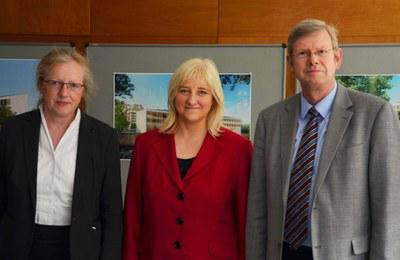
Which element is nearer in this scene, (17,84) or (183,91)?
(183,91)

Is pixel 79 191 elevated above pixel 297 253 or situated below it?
above

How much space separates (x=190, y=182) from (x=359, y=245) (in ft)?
2.36

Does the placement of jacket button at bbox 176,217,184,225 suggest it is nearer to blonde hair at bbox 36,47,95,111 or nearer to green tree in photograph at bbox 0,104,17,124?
blonde hair at bbox 36,47,95,111

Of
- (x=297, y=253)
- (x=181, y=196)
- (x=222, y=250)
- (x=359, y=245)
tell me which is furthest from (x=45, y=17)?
(x=359, y=245)

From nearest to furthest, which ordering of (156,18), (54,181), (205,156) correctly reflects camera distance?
(54,181), (205,156), (156,18)

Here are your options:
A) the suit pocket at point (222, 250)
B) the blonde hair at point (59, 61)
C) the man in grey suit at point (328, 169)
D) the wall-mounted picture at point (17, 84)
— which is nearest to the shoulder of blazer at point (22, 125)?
the blonde hair at point (59, 61)

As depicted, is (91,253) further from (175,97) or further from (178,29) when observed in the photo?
(178,29)

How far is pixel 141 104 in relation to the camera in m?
3.27

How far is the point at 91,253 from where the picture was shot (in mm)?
1971

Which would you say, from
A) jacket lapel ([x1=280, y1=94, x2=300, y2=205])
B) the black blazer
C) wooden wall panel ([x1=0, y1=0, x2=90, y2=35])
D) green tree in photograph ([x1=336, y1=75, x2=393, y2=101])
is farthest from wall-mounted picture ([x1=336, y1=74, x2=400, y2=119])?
wooden wall panel ([x1=0, y1=0, x2=90, y2=35])

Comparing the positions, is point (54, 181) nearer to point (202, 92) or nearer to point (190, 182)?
point (190, 182)

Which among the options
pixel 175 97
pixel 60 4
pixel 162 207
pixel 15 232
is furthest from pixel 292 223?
pixel 60 4

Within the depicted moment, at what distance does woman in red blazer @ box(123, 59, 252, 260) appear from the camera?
1974 millimetres

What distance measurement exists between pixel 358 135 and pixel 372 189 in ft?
0.67
